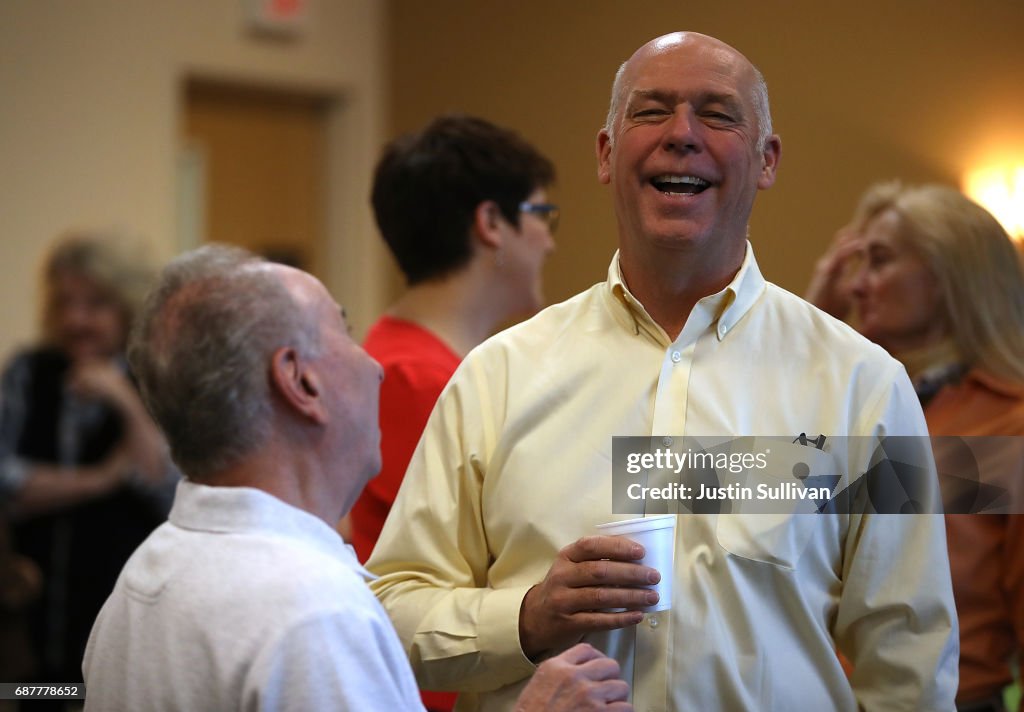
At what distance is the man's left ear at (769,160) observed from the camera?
5.05 ft

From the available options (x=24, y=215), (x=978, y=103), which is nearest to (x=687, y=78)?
(x=978, y=103)

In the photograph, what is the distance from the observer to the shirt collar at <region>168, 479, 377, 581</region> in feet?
4.03

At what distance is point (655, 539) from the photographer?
1331 mm

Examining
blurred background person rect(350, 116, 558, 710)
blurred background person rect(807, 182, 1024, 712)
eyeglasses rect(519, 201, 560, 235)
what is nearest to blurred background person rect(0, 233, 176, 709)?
blurred background person rect(350, 116, 558, 710)

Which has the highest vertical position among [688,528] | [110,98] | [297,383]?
[110,98]

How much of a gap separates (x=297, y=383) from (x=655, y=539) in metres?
0.43

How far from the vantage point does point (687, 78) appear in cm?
147

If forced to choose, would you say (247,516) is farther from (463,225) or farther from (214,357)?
(463,225)

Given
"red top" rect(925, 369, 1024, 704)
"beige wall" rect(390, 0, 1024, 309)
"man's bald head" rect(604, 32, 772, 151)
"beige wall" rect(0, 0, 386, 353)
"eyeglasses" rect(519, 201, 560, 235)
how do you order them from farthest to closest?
1. "beige wall" rect(0, 0, 386, 353)
2. "eyeglasses" rect(519, 201, 560, 235)
3. "red top" rect(925, 369, 1024, 704)
4. "beige wall" rect(390, 0, 1024, 309)
5. "man's bald head" rect(604, 32, 772, 151)

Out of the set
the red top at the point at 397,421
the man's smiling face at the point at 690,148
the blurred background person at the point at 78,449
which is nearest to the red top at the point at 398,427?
the red top at the point at 397,421

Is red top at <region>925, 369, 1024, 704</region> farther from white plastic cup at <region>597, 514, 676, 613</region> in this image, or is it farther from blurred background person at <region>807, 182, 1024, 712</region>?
white plastic cup at <region>597, 514, 676, 613</region>

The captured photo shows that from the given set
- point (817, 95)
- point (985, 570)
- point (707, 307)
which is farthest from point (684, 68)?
point (985, 570)

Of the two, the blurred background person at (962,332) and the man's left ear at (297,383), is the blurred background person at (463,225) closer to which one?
the blurred background person at (962,332)

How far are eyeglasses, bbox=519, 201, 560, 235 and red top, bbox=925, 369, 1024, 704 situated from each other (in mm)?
763
